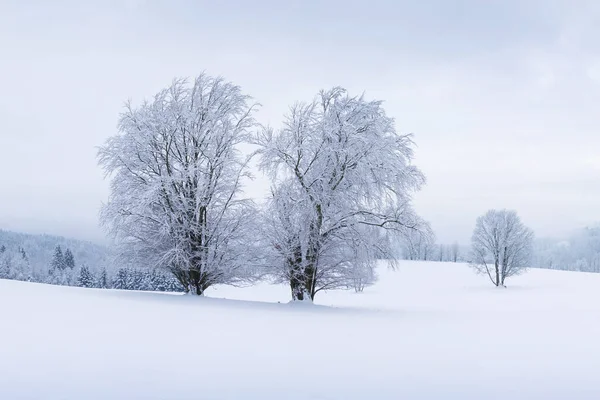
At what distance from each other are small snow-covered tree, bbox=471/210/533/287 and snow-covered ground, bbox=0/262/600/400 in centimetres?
3630

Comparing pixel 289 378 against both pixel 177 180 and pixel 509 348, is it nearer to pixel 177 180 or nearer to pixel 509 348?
pixel 509 348

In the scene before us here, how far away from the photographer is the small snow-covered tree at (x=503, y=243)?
45406 mm

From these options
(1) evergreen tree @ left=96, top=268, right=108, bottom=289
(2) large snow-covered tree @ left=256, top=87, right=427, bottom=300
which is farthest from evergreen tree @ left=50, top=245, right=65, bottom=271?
(2) large snow-covered tree @ left=256, top=87, right=427, bottom=300

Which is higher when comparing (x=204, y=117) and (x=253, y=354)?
(x=204, y=117)

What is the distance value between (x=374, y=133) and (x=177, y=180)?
7.40 m

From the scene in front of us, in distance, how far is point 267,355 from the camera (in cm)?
717

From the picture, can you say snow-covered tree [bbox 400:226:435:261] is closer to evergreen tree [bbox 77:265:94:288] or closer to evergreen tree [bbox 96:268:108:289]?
evergreen tree [bbox 77:265:94:288]

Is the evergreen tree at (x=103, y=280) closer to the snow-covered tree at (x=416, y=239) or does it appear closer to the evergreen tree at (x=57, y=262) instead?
the evergreen tree at (x=57, y=262)

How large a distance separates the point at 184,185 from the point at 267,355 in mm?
10575

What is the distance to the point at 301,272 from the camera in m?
16.2

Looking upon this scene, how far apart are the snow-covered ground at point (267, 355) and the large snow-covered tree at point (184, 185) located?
432 cm

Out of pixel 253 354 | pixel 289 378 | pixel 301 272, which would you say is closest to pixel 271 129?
pixel 301 272

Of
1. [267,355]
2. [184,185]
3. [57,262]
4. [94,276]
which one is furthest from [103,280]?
[267,355]

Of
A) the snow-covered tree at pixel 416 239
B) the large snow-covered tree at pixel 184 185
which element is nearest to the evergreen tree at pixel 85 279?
the large snow-covered tree at pixel 184 185
